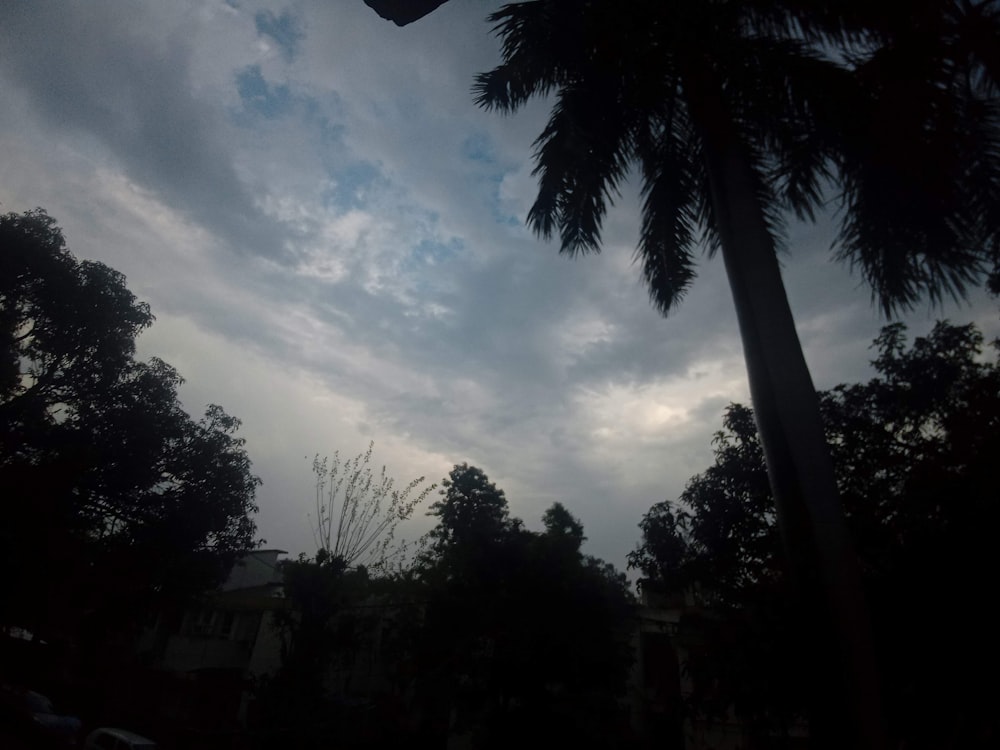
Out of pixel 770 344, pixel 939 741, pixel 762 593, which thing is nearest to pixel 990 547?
pixel 939 741

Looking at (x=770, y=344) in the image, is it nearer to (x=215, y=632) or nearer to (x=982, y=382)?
(x=982, y=382)

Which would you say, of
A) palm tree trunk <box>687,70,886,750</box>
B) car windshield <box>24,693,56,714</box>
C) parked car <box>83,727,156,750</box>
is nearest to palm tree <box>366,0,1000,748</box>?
palm tree trunk <box>687,70,886,750</box>

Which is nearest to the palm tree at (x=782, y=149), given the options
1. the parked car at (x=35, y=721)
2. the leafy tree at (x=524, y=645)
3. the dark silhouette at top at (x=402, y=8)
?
the dark silhouette at top at (x=402, y=8)

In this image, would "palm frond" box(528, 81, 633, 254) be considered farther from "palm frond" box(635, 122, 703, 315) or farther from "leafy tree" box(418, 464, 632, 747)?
"leafy tree" box(418, 464, 632, 747)

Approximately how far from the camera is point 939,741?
7.00 meters

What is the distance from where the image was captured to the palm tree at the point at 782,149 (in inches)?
218

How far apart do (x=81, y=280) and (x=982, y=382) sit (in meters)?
21.2

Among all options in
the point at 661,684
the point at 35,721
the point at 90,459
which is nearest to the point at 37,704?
the point at 35,721

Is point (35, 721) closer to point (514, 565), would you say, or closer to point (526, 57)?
point (514, 565)

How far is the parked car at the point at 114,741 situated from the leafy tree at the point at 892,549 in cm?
1489

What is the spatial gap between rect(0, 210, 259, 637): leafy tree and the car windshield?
302cm

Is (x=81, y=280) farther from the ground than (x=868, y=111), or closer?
farther from the ground

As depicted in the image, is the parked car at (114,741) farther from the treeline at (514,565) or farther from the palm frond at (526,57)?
the palm frond at (526,57)

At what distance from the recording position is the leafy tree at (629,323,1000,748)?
7.11m
